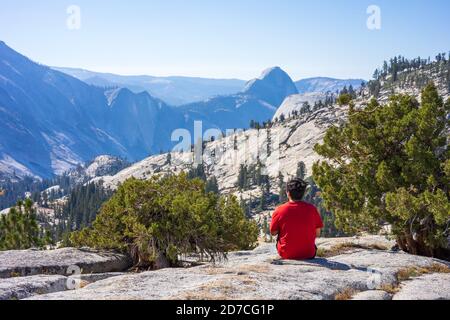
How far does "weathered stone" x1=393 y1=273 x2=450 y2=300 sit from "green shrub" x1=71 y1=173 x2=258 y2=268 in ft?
40.4

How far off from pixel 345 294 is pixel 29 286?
31.0 feet

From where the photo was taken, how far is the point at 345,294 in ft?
42.8

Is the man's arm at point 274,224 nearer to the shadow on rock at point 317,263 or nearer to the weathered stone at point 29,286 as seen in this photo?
the shadow on rock at point 317,263

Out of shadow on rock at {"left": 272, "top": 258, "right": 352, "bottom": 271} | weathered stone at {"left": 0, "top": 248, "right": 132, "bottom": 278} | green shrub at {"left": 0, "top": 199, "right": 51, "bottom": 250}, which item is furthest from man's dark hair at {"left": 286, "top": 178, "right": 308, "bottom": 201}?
green shrub at {"left": 0, "top": 199, "right": 51, "bottom": 250}

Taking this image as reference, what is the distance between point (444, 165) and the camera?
23.6 meters

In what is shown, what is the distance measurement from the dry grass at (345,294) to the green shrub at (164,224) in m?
12.8

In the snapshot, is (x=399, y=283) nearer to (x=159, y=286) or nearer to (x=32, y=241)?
(x=159, y=286)

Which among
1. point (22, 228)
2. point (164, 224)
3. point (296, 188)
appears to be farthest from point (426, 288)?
point (22, 228)

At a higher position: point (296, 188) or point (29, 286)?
point (296, 188)

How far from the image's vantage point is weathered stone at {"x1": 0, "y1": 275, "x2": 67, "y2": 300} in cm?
1359

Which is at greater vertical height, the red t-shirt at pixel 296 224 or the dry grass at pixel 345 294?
the red t-shirt at pixel 296 224

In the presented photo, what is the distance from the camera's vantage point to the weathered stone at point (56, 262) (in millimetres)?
20031

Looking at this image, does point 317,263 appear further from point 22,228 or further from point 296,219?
point 22,228

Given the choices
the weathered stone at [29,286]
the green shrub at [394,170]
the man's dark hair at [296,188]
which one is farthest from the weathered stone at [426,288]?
the weathered stone at [29,286]
